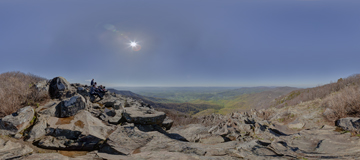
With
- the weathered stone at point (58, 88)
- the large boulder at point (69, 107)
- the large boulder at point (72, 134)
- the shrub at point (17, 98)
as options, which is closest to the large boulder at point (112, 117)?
the large boulder at point (72, 134)

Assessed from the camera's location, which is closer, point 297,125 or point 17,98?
point 17,98

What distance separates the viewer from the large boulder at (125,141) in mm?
Answer: 7516

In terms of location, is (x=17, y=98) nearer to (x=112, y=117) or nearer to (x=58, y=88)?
(x=58, y=88)

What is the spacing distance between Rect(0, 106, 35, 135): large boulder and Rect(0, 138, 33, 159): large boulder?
3.67ft

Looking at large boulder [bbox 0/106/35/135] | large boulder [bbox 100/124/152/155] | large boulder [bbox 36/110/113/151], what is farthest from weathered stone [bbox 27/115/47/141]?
large boulder [bbox 100/124/152/155]

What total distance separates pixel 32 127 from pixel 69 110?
2116mm

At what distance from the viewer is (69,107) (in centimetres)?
977

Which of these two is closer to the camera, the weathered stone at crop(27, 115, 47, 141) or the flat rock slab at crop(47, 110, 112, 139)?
the weathered stone at crop(27, 115, 47, 141)

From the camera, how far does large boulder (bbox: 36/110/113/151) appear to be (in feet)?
24.1

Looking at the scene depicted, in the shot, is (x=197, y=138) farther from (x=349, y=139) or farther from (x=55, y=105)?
(x=55, y=105)

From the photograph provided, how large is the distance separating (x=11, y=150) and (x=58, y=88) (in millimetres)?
9616

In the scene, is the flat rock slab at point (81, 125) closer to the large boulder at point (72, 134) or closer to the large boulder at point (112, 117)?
the large boulder at point (72, 134)

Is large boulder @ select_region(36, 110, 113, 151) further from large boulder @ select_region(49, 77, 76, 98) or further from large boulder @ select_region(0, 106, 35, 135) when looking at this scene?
large boulder @ select_region(49, 77, 76, 98)

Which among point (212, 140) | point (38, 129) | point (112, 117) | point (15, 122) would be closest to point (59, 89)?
point (15, 122)
